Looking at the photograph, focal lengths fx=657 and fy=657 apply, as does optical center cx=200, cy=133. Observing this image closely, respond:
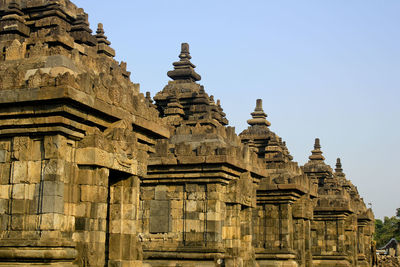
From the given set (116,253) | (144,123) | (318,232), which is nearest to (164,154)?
(144,123)

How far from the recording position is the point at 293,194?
24047 mm

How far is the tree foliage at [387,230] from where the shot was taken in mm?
99688

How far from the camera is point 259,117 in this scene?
28594 mm

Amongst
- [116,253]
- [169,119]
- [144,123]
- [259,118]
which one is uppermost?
[259,118]

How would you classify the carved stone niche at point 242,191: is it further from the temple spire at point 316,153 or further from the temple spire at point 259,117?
the temple spire at point 316,153

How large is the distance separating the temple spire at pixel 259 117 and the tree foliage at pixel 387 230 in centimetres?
7510

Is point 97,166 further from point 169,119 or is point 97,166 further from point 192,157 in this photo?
point 169,119

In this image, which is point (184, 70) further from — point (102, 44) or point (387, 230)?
point (387, 230)

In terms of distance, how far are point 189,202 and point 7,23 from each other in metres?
7.57

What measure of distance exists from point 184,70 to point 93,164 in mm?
10862

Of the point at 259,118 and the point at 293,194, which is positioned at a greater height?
the point at 259,118

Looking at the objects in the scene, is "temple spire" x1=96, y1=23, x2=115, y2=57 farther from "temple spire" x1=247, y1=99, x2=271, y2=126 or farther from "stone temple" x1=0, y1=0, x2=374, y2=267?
"temple spire" x1=247, y1=99, x2=271, y2=126

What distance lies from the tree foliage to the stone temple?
85472 mm

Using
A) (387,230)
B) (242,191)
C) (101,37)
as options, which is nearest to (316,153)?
(242,191)
